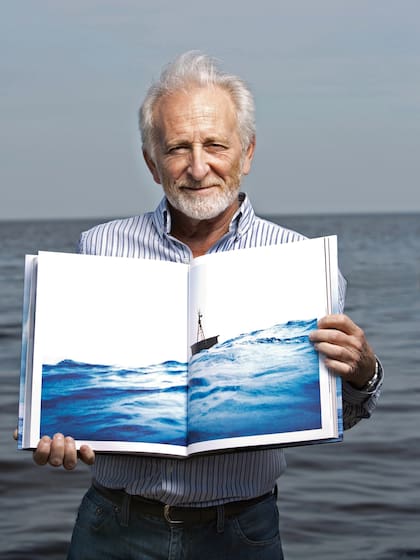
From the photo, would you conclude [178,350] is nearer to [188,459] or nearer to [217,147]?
[188,459]

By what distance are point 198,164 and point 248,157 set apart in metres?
0.20

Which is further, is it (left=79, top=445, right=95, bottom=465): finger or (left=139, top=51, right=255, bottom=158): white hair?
(left=139, top=51, right=255, bottom=158): white hair

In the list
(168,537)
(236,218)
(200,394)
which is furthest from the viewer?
(236,218)

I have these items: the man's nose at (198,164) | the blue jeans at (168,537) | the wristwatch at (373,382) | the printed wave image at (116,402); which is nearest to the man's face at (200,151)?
the man's nose at (198,164)

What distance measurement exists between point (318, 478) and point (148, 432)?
527 centimetres

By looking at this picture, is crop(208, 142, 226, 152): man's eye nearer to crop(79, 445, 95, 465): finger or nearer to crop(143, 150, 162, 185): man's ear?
crop(143, 150, 162, 185): man's ear

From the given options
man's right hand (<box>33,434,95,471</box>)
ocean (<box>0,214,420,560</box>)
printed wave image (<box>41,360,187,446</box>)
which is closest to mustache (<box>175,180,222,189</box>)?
printed wave image (<box>41,360,187,446</box>)

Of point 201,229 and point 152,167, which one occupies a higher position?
point 152,167

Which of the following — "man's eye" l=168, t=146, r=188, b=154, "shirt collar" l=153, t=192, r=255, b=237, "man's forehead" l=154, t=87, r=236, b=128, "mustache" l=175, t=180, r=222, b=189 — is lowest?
"shirt collar" l=153, t=192, r=255, b=237

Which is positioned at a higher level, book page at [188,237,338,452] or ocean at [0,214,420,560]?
book page at [188,237,338,452]

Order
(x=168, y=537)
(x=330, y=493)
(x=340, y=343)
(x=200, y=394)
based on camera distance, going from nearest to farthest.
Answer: (x=340, y=343) → (x=200, y=394) → (x=168, y=537) → (x=330, y=493)

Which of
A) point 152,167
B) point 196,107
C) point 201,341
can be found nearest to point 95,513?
point 201,341

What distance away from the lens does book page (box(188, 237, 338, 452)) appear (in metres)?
2.58

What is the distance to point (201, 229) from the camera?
2.92 metres
